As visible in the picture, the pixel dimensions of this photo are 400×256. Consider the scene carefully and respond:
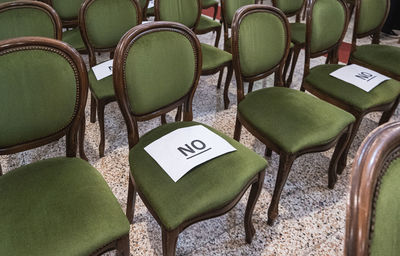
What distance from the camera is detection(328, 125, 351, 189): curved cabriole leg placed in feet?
5.09

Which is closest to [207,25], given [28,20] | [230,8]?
[230,8]

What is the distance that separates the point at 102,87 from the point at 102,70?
0.12 m

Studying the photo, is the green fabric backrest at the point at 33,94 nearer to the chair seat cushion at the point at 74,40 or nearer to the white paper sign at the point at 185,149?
the white paper sign at the point at 185,149

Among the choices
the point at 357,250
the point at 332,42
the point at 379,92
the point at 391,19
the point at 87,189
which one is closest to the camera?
the point at 357,250

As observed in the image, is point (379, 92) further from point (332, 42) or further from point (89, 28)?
point (89, 28)

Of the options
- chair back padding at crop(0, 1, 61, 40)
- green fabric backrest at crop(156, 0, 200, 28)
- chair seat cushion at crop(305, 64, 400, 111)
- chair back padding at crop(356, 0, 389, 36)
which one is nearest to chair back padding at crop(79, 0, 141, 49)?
Answer: chair back padding at crop(0, 1, 61, 40)

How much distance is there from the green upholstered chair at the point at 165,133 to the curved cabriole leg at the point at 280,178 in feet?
0.45

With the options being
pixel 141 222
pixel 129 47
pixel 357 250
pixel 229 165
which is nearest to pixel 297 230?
pixel 229 165

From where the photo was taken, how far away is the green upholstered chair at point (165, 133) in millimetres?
1029

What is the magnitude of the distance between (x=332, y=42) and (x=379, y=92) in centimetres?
43

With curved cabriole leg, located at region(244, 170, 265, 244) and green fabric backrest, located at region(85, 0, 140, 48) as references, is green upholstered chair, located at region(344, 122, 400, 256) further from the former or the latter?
green fabric backrest, located at region(85, 0, 140, 48)

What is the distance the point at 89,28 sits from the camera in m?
1.79

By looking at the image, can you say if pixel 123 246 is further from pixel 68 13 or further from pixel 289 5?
pixel 289 5

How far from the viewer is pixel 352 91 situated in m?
1.69
